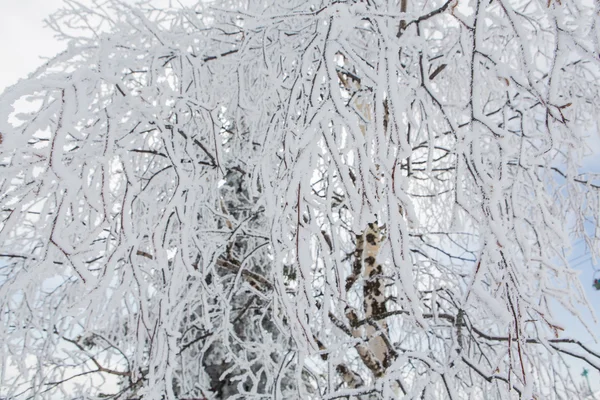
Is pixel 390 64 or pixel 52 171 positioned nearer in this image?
pixel 52 171

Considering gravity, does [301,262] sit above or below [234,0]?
below

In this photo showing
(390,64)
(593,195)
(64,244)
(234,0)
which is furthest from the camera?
(234,0)

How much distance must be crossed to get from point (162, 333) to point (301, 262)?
0.71 meters

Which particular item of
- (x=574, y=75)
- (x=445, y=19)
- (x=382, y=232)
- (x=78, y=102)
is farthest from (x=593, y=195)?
(x=78, y=102)

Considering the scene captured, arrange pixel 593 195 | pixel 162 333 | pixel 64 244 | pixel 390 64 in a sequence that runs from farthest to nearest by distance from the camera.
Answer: pixel 593 195, pixel 162 333, pixel 390 64, pixel 64 244

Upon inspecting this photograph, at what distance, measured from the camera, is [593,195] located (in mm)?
3041

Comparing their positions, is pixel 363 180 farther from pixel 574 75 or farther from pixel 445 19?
pixel 445 19

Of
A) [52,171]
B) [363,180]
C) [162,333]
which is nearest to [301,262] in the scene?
[363,180]

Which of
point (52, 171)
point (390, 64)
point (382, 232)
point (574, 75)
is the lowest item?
point (52, 171)

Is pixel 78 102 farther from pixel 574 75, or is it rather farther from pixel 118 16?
pixel 574 75

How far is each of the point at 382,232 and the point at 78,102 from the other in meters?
2.52

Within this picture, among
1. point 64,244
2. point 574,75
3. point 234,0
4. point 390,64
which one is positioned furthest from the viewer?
point 234,0

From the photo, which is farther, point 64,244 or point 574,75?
point 574,75

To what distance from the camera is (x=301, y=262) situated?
1035 millimetres
